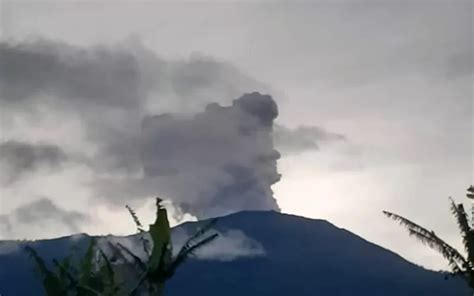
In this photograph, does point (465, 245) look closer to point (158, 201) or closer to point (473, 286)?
point (473, 286)

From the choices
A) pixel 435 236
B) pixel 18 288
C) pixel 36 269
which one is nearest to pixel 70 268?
pixel 36 269

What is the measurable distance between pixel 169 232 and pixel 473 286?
8.91m

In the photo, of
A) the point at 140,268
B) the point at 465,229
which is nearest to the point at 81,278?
the point at 140,268

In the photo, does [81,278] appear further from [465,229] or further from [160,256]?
[465,229]

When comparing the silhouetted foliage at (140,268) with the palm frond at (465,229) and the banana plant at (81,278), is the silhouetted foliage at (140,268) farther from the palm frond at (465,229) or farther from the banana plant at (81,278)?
the palm frond at (465,229)

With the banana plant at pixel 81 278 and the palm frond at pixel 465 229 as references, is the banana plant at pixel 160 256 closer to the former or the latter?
Answer: the banana plant at pixel 81 278

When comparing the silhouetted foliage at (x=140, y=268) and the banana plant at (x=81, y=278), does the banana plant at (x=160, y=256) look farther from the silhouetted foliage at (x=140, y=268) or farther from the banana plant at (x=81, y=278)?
the banana plant at (x=81, y=278)

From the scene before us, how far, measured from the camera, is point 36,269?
1286 inches

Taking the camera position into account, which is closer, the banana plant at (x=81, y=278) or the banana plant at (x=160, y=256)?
the banana plant at (x=160, y=256)

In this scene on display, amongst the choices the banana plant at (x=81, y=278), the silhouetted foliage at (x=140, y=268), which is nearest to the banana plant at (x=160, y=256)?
the silhouetted foliage at (x=140, y=268)

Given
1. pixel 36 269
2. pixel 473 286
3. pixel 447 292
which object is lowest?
pixel 473 286

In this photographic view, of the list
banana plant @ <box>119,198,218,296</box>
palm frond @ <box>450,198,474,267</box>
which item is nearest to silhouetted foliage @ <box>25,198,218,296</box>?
banana plant @ <box>119,198,218,296</box>

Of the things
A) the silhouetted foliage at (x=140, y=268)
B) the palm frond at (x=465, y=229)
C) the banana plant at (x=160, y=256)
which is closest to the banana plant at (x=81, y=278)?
the silhouetted foliage at (x=140, y=268)

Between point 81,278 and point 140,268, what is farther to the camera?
point 140,268
